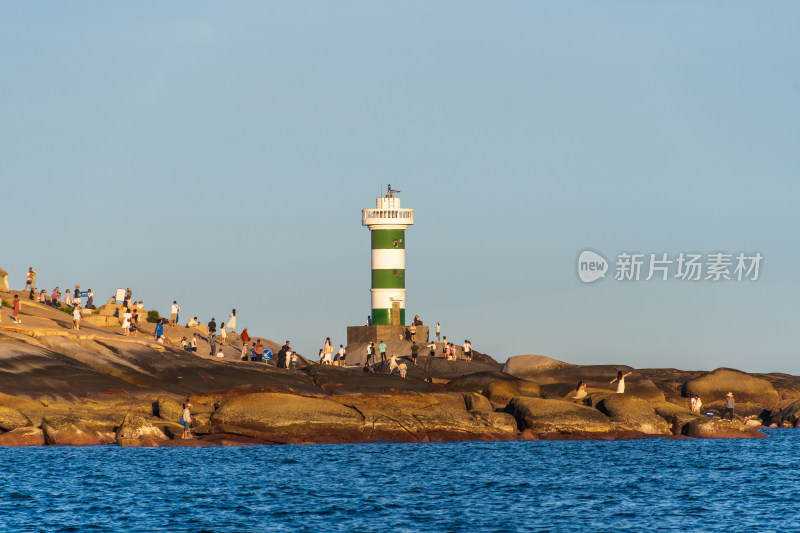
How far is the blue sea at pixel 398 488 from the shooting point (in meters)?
26.9

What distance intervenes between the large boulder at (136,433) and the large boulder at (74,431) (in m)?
0.65

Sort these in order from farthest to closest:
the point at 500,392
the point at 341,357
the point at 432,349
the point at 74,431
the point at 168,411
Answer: the point at 341,357
the point at 432,349
the point at 500,392
the point at 168,411
the point at 74,431

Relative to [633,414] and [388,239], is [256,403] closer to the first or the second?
[633,414]

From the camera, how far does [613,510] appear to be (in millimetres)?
29203

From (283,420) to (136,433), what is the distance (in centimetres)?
534

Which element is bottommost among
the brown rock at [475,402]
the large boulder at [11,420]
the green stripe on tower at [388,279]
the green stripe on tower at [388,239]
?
the large boulder at [11,420]

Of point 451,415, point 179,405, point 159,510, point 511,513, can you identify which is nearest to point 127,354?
point 179,405

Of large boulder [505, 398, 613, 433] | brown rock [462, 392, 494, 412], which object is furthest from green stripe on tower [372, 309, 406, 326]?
large boulder [505, 398, 613, 433]

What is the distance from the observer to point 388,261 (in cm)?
6606

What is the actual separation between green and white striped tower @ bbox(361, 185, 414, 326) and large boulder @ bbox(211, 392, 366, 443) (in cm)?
2343

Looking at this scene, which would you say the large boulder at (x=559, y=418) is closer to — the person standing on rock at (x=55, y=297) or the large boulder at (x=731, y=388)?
the large boulder at (x=731, y=388)

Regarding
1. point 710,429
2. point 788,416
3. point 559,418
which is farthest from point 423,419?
point 788,416

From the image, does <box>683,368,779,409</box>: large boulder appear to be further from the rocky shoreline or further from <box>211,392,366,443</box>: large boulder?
<box>211,392,366,443</box>: large boulder

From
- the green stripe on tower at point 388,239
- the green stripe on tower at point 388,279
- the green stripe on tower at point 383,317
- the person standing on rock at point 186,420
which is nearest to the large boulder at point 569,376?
the green stripe on tower at point 383,317
